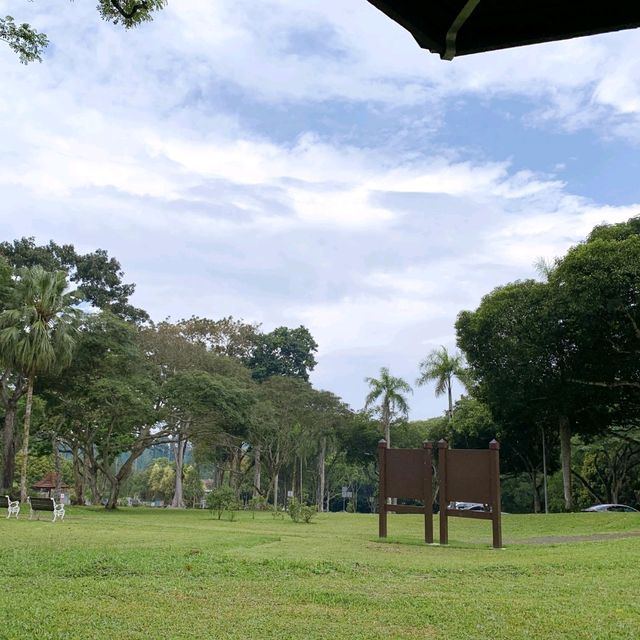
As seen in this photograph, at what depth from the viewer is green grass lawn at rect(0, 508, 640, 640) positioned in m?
5.79

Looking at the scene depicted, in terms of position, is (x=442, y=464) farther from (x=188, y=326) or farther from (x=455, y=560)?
(x=188, y=326)

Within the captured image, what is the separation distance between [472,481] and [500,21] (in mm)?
13268

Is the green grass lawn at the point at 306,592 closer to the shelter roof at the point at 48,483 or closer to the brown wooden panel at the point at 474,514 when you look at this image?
the brown wooden panel at the point at 474,514

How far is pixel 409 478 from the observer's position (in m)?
15.9

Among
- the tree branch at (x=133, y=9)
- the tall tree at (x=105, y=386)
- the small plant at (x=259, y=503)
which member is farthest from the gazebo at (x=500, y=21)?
the small plant at (x=259, y=503)

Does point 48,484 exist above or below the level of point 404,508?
below

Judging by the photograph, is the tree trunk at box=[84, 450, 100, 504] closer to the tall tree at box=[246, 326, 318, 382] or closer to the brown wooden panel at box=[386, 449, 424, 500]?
the tall tree at box=[246, 326, 318, 382]

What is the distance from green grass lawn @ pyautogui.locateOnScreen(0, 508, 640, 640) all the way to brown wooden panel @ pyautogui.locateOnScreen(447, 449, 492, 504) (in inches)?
94.6

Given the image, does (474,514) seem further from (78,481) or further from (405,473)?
(78,481)

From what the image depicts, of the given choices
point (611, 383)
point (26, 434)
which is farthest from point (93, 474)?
point (611, 383)

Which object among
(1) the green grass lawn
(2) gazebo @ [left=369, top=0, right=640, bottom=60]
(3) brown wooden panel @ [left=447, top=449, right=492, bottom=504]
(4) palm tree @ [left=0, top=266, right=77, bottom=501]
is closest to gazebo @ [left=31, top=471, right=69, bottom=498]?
(4) palm tree @ [left=0, top=266, right=77, bottom=501]

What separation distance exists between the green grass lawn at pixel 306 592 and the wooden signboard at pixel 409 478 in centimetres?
331

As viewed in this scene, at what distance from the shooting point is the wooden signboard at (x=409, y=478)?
1558 cm

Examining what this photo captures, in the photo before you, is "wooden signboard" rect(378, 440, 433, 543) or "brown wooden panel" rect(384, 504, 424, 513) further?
"wooden signboard" rect(378, 440, 433, 543)
